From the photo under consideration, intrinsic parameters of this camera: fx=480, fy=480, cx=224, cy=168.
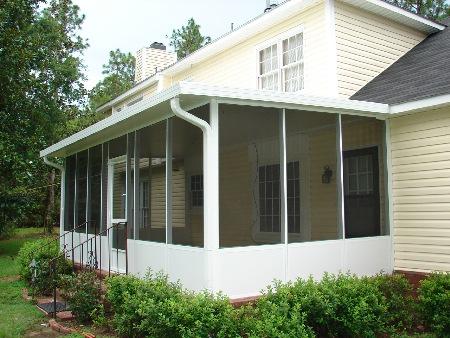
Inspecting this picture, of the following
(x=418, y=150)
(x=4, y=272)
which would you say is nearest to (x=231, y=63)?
(x=418, y=150)

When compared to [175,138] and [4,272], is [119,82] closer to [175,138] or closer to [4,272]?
[4,272]

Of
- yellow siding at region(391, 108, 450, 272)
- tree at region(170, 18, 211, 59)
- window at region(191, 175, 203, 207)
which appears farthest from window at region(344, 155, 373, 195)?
tree at region(170, 18, 211, 59)

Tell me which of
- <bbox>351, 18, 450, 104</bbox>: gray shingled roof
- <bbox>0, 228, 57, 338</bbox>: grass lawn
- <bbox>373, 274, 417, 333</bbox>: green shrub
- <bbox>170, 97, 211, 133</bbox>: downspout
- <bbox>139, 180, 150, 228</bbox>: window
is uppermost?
<bbox>351, 18, 450, 104</bbox>: gray shingled roof

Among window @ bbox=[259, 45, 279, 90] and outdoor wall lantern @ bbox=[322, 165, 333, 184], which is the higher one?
window @ bbox=[259, 45, 279, 90]

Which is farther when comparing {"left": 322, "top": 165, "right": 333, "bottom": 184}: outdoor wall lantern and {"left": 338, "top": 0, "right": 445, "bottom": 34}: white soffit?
{"left": 338, "top": 0, "right": 445, "bottom": 34}: white soffit

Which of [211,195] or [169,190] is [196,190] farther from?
[211,195]

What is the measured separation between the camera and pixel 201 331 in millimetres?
5195

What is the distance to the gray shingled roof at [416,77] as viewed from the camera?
25.5ft

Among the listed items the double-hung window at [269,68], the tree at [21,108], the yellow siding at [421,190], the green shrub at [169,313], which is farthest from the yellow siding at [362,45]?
the tree at [21,108]

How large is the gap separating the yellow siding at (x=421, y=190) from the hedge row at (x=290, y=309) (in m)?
1.09

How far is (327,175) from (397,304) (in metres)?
3.34

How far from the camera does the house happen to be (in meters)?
6.59

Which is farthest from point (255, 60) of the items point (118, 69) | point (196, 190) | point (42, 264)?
point (118, 69)

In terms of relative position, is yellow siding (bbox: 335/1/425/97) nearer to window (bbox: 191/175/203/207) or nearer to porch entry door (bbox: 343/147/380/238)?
porch entry door (bbox: 343/147/380/238)
